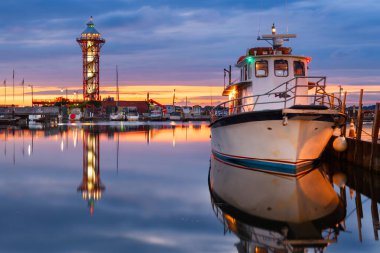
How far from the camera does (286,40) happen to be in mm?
26938

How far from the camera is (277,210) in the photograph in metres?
13.8

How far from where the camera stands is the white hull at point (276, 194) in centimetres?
1352

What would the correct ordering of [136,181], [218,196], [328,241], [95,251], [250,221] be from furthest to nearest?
[136,181], [218,196], [250,221], [328,241], [95,251]

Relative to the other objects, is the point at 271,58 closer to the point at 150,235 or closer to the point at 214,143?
the point at 214,143

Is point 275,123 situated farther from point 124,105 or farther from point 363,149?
point 124,105

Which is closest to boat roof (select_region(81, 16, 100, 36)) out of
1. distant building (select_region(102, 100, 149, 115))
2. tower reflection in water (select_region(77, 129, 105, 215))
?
distant building (select_region(102, 100, 149, 115))

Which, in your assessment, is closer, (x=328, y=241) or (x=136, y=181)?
(x=328, y=241)

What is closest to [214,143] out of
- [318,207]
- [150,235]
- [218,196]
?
[218,196]

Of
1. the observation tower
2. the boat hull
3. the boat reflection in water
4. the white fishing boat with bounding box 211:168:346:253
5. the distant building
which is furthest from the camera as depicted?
the distant building

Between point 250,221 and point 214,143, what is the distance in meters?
14.5

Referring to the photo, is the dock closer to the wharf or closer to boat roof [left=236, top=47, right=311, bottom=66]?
the wharf

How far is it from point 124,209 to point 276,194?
4862mm

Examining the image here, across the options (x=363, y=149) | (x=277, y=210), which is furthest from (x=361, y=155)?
(x=277, y=210)

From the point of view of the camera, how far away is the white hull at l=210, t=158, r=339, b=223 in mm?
13523
